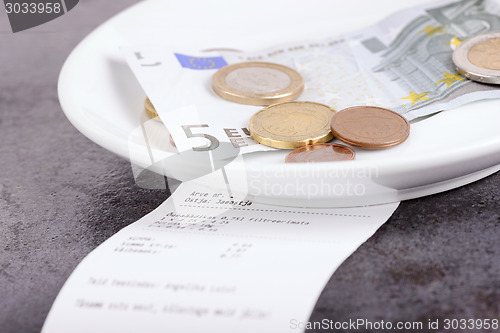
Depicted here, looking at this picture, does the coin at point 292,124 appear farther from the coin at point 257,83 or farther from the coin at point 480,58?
the coin at point 480,58

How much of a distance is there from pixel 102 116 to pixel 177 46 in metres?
0.26

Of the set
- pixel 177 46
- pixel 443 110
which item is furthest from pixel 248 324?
pixel 177 46

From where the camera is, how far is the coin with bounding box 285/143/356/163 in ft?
2.07

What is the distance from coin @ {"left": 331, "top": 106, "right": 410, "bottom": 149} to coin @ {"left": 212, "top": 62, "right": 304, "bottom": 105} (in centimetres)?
10

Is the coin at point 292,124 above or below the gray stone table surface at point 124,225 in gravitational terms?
above

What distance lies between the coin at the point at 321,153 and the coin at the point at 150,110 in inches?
6.6

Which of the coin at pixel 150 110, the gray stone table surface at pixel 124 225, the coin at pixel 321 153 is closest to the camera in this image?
the gray stone table surface at pixel 124 225

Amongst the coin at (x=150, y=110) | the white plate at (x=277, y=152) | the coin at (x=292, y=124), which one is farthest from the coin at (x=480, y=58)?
the coin at (x=150, y=110)

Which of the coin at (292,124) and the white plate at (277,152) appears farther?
the coin at (292,124)

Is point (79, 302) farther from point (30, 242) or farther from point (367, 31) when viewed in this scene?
point (367, 31)

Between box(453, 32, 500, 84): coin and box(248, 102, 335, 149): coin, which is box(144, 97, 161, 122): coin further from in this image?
box(453, 32, 500, 84): coin

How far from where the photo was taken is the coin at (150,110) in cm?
73

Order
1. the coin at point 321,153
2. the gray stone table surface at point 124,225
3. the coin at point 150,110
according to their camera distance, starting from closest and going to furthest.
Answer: the gray stone table surface at point 124,225, the coin at point 321,153, the coin at point 150,110

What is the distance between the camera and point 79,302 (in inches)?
20.2
